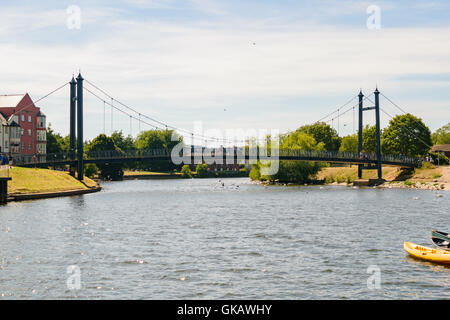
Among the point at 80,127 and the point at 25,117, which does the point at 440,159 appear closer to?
the point at 80,127

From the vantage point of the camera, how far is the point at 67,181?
83.4 meters

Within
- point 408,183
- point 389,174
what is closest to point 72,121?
point 408,183

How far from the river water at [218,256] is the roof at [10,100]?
2787 inches

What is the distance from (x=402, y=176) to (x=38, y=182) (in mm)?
73519

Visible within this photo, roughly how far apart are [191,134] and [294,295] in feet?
372

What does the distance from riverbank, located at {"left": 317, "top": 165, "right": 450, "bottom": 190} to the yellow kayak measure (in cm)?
6808

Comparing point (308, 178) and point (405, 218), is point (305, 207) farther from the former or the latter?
point (308, 178)

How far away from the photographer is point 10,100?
11612 cm

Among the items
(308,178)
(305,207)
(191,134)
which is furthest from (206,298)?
(191,134)

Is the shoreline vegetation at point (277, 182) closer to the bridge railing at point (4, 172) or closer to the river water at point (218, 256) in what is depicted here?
the bridge railing at point (4, 172)

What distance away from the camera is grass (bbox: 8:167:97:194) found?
221 ft

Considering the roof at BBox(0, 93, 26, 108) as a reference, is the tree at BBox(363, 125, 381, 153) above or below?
below

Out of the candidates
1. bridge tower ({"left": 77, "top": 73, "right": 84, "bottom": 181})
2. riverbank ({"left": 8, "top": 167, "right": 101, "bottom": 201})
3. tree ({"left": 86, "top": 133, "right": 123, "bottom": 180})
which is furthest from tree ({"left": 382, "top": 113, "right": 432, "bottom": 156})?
tree ({"left": 86, "top": 133, "right": 123, "bottom": 180})

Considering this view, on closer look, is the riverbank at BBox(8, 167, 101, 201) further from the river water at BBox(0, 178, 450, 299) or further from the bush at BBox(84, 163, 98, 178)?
the bush at BBox(84, 163, 98, 178)
